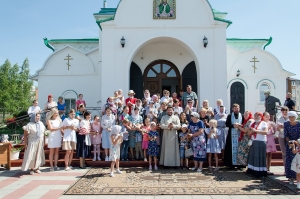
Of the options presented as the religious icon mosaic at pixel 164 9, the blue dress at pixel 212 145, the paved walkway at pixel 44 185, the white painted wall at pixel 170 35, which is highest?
the religious icon mosaic at pixel 164 9

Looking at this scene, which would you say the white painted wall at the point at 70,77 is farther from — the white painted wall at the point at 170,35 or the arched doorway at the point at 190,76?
the arched doorway at the point at 190,76

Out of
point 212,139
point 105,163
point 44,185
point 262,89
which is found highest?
point 262,89

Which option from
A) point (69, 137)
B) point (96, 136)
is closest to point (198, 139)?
point (96, 136)

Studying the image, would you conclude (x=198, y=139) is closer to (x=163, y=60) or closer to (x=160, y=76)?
(x=160, y=76)

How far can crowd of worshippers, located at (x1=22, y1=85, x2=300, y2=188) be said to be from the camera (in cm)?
717

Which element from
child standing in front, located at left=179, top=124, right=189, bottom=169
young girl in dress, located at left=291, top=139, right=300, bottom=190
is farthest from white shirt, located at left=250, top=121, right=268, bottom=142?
child standing in front, located at left=179, top=124, right=189, bottom=169

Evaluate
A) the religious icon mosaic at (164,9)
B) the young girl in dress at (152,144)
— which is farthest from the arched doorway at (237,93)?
the young girl in dress at (152,144)

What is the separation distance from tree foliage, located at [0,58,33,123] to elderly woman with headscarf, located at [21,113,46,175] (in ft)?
95.6

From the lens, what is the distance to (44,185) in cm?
628

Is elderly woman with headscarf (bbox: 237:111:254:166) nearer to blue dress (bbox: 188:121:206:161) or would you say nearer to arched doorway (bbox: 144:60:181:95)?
blue dress (bbox: 188:121:206:161)

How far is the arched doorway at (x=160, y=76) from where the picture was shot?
1314cm

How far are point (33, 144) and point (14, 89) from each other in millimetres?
30732

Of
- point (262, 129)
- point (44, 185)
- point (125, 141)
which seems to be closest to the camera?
point (44, 185)

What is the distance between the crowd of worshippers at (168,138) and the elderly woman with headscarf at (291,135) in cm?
42
